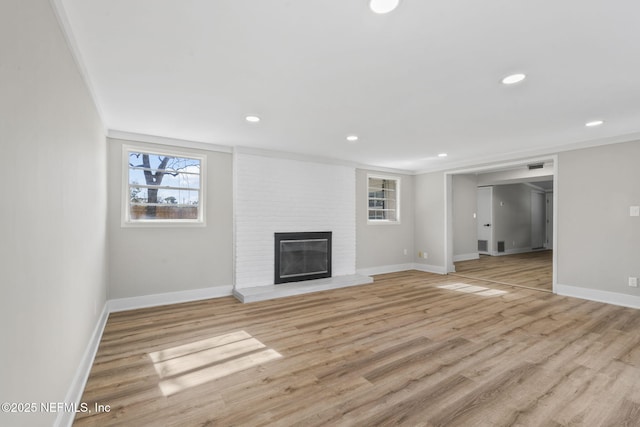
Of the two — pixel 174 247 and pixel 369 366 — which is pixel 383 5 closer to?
pixel 369 366

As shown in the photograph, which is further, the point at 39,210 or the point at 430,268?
the point at 430,268

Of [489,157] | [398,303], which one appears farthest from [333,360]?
[489,157]

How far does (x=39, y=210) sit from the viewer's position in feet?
4.31

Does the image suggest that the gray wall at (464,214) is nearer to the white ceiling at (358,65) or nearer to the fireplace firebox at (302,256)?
the white ceiling at (358,65)

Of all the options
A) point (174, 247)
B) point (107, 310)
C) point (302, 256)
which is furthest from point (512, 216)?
point (107, 310)

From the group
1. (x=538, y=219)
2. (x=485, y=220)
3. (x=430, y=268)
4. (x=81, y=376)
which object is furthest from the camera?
(x=538, y=219)

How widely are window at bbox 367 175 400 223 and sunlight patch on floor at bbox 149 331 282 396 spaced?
4229mm

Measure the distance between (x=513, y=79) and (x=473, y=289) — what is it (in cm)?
376

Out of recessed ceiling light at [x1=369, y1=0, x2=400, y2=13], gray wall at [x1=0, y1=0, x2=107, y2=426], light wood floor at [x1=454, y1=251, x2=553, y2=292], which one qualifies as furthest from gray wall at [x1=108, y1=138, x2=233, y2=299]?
light wood floor at [x1=454, y1=251, x2=553, y2=292]

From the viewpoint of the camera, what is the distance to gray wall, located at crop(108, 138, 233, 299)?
3.88 meters

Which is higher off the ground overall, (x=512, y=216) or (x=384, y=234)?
(x=512, y=216)

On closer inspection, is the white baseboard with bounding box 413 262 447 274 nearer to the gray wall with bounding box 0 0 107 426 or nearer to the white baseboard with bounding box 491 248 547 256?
the white baseboard with bounding box 491 248 547 256

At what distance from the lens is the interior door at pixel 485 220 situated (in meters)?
9.32

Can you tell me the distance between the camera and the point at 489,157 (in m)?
5.41
